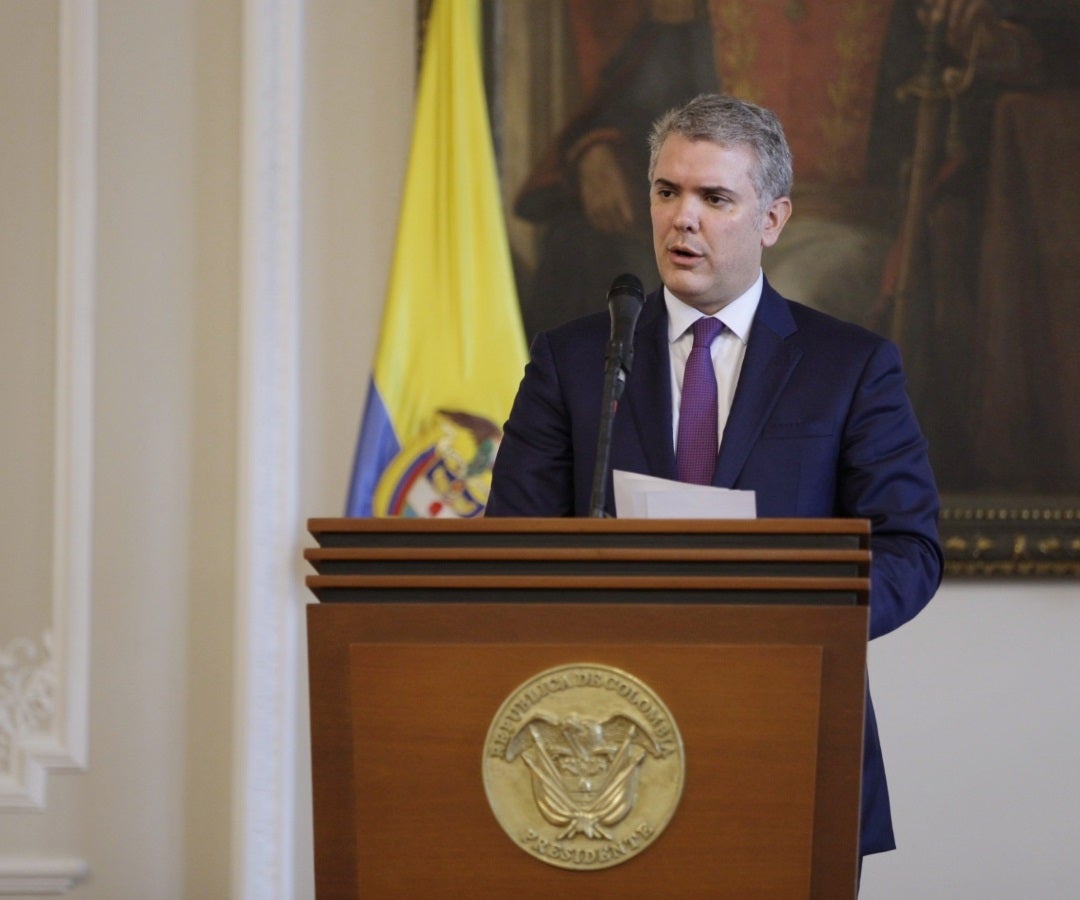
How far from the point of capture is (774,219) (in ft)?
9.11

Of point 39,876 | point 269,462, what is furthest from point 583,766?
point 39,876

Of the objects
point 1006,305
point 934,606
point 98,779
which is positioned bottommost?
point 98,779

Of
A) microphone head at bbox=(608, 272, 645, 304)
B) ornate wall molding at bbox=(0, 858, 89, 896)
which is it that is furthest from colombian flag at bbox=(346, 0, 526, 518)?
microphone head at bbox=(608, 272, 645, 304)

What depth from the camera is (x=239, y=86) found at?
15.4 ft

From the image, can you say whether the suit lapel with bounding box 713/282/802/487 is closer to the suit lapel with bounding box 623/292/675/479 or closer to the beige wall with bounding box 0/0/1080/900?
the suit lapel with bounding box 623/292/675/479

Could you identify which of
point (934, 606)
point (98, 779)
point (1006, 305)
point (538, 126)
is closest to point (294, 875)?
point (98, 779)

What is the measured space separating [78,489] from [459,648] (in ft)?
10.4

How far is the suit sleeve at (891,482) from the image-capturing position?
2.34 m

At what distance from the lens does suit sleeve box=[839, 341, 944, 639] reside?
234 centimetres

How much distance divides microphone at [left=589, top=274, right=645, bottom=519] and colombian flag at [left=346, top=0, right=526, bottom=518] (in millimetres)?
2291

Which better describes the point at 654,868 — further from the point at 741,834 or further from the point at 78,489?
the point at 78,489

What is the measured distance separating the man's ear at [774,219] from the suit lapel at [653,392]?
0.23 metres

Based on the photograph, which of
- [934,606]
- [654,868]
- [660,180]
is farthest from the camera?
[934,606]

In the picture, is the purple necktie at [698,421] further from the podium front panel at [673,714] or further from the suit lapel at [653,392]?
the podium front panel at [673,714]
